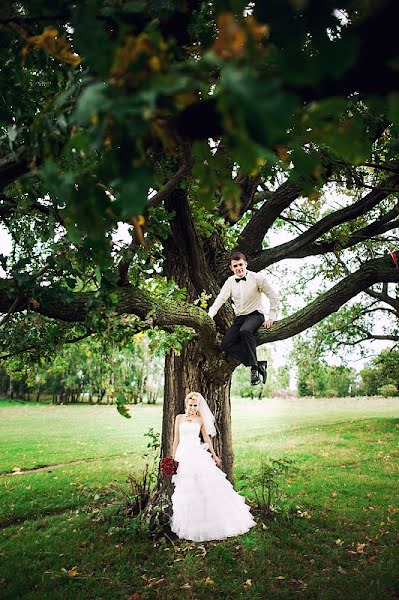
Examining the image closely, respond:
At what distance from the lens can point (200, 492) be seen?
639cm

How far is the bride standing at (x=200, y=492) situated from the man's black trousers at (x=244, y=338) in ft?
3.02

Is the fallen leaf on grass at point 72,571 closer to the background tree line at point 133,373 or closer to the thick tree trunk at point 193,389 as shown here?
the thick tree trunk at point 193,389

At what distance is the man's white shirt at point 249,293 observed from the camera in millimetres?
6297

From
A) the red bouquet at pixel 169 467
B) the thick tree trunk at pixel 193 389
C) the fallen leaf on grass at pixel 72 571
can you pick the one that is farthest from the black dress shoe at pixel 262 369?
the fallen leaf on grass at pixel 72 571

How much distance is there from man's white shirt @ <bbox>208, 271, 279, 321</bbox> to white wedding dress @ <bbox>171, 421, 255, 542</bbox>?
6.73ft

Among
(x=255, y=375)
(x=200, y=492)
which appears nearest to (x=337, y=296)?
(x=255, y=375)

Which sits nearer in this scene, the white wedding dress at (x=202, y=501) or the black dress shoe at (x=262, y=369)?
the white wedding dress at (x=202, y=501)

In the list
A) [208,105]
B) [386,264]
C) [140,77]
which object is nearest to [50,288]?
[208,105]

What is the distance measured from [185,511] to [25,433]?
15.7 meters

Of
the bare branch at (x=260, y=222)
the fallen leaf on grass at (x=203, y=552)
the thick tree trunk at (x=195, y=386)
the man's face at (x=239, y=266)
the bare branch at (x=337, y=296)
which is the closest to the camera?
the fallen leaf on grass at (x=203, y=552)

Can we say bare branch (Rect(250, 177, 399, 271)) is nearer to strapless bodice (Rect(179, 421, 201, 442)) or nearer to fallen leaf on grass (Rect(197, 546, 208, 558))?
strapless bodice (Rect(179, 421, 201, 442))

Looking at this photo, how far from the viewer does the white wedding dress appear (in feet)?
20.7

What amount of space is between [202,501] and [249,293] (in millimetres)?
2980

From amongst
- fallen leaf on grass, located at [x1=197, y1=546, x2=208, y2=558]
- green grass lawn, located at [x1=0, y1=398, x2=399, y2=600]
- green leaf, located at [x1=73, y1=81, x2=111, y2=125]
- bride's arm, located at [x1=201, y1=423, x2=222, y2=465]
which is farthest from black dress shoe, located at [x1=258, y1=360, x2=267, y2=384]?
green leaf, located at [x1=73, y1=81, x2=111, y2=125]
